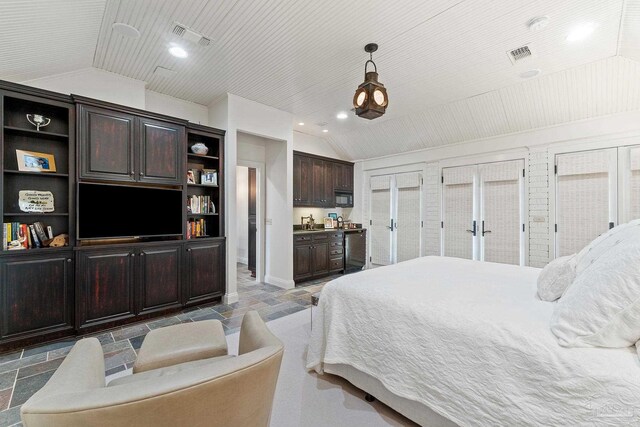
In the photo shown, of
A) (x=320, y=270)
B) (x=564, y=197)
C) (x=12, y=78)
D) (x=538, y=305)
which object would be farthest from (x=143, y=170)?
(x=564, y=197)

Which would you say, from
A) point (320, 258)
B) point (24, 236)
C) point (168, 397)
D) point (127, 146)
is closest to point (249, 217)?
point (320, 258)

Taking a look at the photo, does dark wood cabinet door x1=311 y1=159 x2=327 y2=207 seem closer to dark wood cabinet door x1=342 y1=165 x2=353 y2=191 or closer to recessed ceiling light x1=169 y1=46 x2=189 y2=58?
dark wood cabinet door x1=342 y1=165 x2=353 y2=191

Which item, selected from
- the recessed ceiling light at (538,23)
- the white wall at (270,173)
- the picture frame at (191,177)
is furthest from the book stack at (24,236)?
the recessed ceiling light at (538,23)

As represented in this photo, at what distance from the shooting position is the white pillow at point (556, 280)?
1.76m

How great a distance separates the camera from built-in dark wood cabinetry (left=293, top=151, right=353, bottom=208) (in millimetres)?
5453

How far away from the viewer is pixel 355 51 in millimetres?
3070

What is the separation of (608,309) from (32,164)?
4.61 meters

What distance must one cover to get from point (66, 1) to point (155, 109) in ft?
6.30

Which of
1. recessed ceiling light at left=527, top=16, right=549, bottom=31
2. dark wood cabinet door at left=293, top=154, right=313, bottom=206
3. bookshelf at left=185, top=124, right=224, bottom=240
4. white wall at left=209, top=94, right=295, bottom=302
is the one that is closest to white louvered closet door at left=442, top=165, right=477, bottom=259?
dark wood cabinet door at left=293, top=154, right=313, bottom=206

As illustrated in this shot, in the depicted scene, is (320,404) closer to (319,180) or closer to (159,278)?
(159,278)

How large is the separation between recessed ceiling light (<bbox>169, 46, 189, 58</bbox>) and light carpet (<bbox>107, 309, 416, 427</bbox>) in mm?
3181

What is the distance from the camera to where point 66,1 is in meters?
2.24

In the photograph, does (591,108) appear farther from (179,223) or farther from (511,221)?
(179,223)

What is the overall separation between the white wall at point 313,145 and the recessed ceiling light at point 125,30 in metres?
3.42
